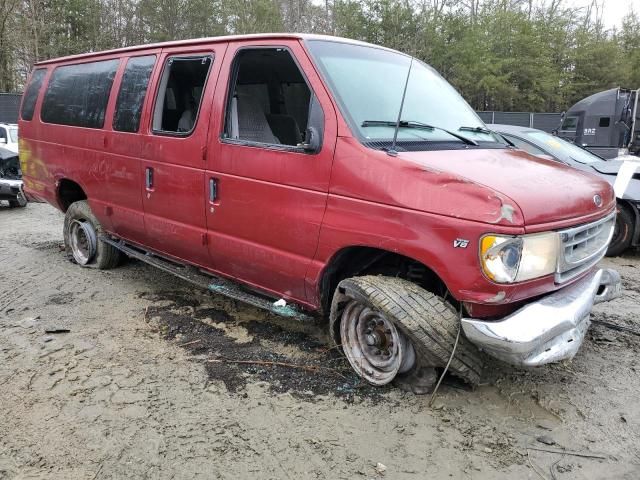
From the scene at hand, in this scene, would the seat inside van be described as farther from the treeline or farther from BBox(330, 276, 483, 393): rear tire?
the treeline

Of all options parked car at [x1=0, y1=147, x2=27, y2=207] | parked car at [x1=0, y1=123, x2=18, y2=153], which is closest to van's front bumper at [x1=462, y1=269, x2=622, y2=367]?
parked car at [x1=0, y1=147, x2=27, y2=207]

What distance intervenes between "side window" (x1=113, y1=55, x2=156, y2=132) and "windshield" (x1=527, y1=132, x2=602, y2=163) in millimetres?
5062

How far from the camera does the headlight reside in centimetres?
262

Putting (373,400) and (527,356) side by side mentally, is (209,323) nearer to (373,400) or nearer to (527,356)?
(373,400)

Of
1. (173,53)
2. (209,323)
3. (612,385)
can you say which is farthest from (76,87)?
(612,385)

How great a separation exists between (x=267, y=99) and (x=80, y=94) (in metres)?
2.17

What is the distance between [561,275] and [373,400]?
4.16 feet

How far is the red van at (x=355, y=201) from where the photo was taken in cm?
275

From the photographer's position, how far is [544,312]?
2783mm

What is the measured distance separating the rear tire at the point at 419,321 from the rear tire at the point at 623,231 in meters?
4.75

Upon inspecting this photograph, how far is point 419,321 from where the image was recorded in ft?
9.50

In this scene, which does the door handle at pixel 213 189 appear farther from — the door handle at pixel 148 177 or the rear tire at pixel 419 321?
the rear tire at pixel 419 321

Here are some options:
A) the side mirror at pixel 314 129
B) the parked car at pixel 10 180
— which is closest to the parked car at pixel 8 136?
the parked car at pixel 10 180

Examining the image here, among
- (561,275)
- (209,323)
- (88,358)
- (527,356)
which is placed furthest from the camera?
(209,323)
